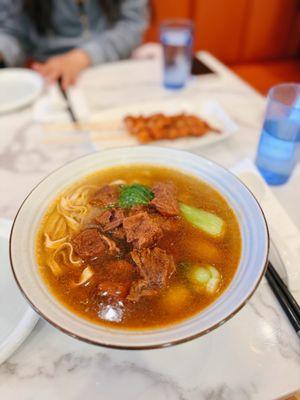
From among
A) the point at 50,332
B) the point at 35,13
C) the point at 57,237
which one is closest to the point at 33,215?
the point at 57,237

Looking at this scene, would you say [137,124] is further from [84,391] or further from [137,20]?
[137,20]

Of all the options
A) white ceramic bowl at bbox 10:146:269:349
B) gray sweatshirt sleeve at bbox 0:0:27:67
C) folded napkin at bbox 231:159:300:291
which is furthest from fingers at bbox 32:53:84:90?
folded napkin at bbox 231:159:300:291

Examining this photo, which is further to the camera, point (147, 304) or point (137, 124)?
point (137, 124)

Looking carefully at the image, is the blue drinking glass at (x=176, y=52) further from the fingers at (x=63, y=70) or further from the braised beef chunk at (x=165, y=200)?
the braised beef chunk at (x=165, y=200)

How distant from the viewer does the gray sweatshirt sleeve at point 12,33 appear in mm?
2719

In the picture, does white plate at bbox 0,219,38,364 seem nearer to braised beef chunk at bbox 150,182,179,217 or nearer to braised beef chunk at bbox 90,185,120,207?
braised beef chunk at bbox 90,185,120,207

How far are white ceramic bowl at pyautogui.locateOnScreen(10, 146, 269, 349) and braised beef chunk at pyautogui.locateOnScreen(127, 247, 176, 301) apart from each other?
0.45ft

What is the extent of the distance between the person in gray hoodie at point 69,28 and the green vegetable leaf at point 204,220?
181 cm

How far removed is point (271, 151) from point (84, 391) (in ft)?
3.82

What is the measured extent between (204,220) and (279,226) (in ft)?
0.90

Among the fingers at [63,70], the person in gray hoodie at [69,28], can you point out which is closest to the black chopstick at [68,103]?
the fingers at [63,70]

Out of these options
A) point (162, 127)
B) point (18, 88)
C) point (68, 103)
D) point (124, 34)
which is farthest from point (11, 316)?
point (124, 34)

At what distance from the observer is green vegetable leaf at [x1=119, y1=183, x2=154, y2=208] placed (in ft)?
3.78

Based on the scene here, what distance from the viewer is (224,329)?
Answer: 3.18 feet
